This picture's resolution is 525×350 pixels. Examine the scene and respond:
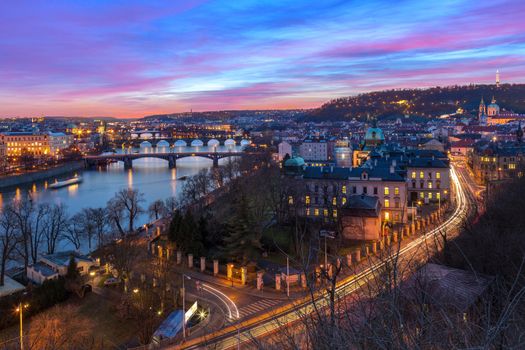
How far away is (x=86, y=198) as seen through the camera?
961 inches

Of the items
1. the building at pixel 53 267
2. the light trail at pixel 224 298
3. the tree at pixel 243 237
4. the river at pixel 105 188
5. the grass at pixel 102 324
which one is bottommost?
the river at pixel 105 188

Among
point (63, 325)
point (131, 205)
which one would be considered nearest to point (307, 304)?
point (63, 325)

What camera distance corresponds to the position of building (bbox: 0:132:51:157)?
4762 cm

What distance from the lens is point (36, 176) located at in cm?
3288

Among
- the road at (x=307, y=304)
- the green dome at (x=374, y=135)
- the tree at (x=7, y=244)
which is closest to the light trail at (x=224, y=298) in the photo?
the road at (x=307, y=304)

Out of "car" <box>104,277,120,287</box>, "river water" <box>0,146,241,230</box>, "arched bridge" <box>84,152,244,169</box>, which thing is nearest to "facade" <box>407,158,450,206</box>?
"river water" <box>0,146,241,230</box>

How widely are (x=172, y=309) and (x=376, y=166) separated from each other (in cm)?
1173

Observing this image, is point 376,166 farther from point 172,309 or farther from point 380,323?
point 380,323

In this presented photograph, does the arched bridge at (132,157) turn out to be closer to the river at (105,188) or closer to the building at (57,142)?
the river at (105,188)

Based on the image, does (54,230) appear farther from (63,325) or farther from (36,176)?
(36,176)

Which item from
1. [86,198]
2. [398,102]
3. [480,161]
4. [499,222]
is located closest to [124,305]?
[499,222]

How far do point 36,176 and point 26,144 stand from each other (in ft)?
57.3

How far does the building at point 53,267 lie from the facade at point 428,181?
1322 cm

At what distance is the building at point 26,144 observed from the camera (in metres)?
47.6
